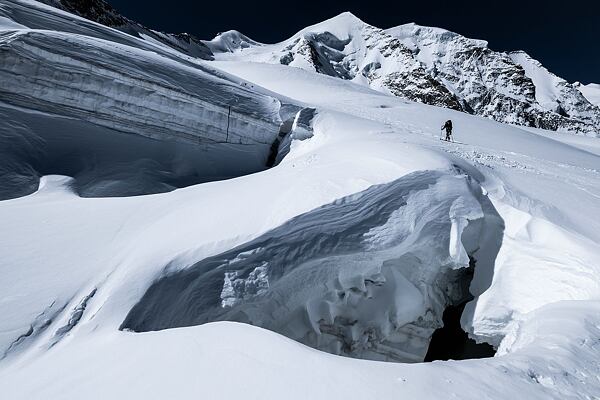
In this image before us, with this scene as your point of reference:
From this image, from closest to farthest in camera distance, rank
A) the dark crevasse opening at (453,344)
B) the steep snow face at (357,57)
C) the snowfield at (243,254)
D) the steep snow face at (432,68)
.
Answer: the snowfield at (243,254)
the dark crevasse opening at (453,344)
the steep snow face at (357,57)
the steep snow face at (432,68)

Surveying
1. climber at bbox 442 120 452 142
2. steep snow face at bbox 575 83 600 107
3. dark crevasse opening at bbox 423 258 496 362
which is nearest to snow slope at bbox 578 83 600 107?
steep snow face at bbox 575 83 600 107

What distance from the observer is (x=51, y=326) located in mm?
2982

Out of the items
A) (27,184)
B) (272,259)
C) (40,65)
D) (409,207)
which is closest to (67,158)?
(27,184)

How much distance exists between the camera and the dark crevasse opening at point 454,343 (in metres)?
5.04

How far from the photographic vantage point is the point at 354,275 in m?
4.38

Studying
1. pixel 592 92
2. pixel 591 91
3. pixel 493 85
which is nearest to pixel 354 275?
pixel 493 85

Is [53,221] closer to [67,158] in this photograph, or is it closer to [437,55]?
[67,158]

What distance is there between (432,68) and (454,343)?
12170cm


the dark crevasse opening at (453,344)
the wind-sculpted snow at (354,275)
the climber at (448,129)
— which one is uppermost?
the climber at (448,129)

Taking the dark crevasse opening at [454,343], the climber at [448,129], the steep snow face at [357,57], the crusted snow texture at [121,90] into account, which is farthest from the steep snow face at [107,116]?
the steep snow face at [357,57]

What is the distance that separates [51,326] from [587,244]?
19.5 ft

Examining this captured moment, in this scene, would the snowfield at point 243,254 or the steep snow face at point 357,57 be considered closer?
the snowfield at point 243,254

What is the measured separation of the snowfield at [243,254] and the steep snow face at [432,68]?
249 ft

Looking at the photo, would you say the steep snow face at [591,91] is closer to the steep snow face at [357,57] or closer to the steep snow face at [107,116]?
the steep snow face at [357,57]
